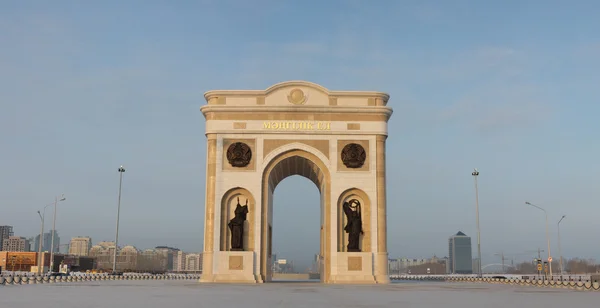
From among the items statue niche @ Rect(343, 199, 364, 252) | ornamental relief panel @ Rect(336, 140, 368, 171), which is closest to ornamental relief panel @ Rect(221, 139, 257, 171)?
ornamental relief panel @ Rect(336, 140, 368, 171)

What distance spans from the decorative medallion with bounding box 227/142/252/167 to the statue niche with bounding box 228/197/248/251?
3.69 meters

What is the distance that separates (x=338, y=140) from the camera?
50875 millimetres

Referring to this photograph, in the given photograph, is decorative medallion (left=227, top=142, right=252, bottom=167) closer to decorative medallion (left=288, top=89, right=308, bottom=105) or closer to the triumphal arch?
the triumphal arch

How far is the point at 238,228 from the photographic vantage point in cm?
4900

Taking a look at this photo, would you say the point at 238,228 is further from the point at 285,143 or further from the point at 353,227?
the point at 353,227

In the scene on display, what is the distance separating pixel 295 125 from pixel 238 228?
9.92 meters

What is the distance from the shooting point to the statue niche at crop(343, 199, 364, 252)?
4925 centimetres

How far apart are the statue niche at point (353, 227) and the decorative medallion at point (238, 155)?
918cm

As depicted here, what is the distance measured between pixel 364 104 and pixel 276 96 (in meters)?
7.59

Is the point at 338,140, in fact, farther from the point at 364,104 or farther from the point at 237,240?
the point at 237,240

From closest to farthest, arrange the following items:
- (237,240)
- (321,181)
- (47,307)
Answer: (47,307), (237,240), (321,181)

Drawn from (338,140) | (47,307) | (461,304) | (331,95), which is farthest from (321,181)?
(47,307)

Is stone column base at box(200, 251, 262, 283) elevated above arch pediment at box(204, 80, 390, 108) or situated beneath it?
situated beneath

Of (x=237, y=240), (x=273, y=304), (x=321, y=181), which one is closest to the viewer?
(x=273, y=304)
